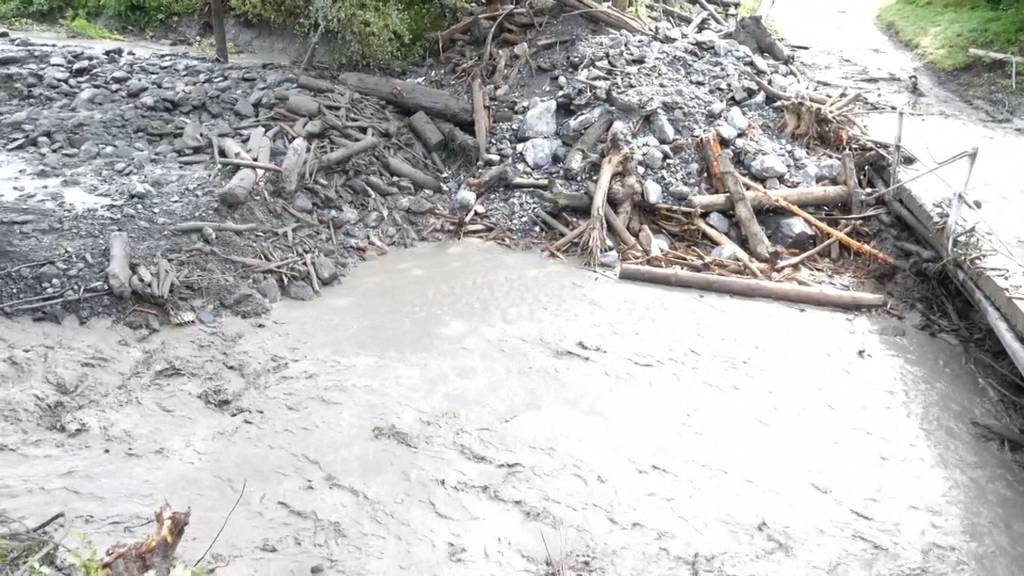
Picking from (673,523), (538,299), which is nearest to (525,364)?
(538,299)

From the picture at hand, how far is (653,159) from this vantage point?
1018cm

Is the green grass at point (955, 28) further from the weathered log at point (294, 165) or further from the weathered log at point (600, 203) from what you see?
the weathered log at point (294, 165)

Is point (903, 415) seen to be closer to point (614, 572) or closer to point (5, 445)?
point (614, 572)

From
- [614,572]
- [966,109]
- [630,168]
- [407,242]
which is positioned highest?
[966,109]

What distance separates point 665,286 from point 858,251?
8.90 feet

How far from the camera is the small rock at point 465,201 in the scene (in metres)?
10.3

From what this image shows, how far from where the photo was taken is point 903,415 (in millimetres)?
7188

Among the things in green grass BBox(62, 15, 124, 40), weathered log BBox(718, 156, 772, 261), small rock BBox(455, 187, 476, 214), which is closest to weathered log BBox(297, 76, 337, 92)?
small rock BBox(455, 187, 476, 214)

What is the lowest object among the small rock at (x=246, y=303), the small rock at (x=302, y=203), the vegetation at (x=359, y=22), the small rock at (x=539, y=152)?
the small rock at (x=246, y=303)

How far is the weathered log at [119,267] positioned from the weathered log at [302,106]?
3.49 metres

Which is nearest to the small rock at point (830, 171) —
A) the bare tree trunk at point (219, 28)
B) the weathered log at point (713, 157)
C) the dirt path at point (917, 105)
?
the dirt path at point (917, 105)

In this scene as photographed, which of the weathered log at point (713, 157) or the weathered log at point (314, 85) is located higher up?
the weathered log at point (314, 85)

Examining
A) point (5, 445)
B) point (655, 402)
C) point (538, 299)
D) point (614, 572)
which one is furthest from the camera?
point (538, 299)

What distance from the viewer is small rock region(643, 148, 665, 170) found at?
1017 centimetres
